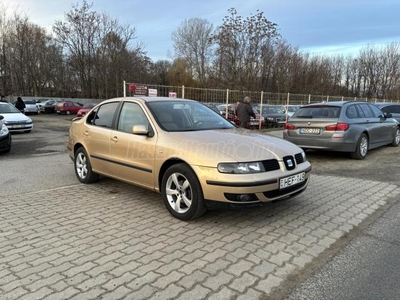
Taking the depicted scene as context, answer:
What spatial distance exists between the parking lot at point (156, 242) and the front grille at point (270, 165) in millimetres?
759

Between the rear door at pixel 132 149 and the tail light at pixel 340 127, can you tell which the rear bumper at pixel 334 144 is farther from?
the rear door at pixel 132 149

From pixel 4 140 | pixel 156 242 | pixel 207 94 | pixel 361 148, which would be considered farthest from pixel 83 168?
pixel 207 94

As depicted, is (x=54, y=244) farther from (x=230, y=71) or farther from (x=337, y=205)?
(x=230, y=71)

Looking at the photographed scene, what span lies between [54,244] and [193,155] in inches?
72.0

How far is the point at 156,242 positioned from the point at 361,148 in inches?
279

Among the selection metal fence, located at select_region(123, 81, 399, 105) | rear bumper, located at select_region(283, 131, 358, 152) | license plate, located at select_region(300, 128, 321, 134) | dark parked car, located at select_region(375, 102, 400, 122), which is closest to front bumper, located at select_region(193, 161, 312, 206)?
rear bumper, located at select_region(283, 131, 358, 152)

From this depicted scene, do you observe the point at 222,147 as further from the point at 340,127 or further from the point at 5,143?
the point at 5,143

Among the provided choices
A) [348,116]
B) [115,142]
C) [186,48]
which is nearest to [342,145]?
[348,116]

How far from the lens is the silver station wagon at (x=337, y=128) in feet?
26.4

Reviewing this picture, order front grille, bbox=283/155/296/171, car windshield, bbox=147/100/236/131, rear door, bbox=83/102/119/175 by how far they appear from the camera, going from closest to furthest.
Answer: front grille, bbox=283/155/296/171, car windshield, bbox=147/100/236/131, rear door, bbox=83/102/119/175

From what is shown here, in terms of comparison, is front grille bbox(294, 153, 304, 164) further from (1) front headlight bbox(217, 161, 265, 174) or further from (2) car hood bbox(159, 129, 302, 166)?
(1) front headlight bbox(217, 161, 265, 174)

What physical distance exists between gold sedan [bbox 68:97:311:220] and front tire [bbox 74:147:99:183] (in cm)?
16

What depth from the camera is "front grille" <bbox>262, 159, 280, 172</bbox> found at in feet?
12.4

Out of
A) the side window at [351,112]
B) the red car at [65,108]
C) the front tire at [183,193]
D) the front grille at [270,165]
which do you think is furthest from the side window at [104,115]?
the red car at [65,108]
